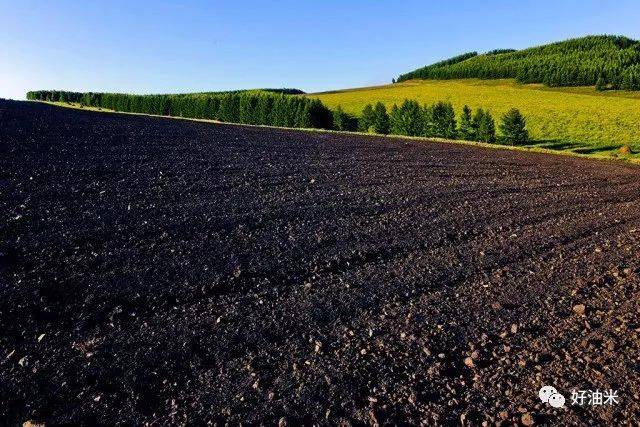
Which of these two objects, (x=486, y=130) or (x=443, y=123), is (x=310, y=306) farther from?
(x=443, y=123)

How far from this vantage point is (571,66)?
90562 millimetres

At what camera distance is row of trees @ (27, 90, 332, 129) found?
55969 mm

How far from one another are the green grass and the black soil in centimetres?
2640

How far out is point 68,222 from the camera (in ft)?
30.5

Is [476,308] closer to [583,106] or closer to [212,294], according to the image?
[212,294]

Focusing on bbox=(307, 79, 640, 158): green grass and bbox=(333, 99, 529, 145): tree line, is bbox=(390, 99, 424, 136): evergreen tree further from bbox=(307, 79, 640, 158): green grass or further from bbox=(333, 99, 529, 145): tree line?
bbox=(307, 79, 640, 158): green grass

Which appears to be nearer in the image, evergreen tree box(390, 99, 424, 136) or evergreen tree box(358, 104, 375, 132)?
evergreen tree box(390, 99, 424, 136)

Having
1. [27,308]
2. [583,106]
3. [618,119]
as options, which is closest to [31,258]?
[27,308]
